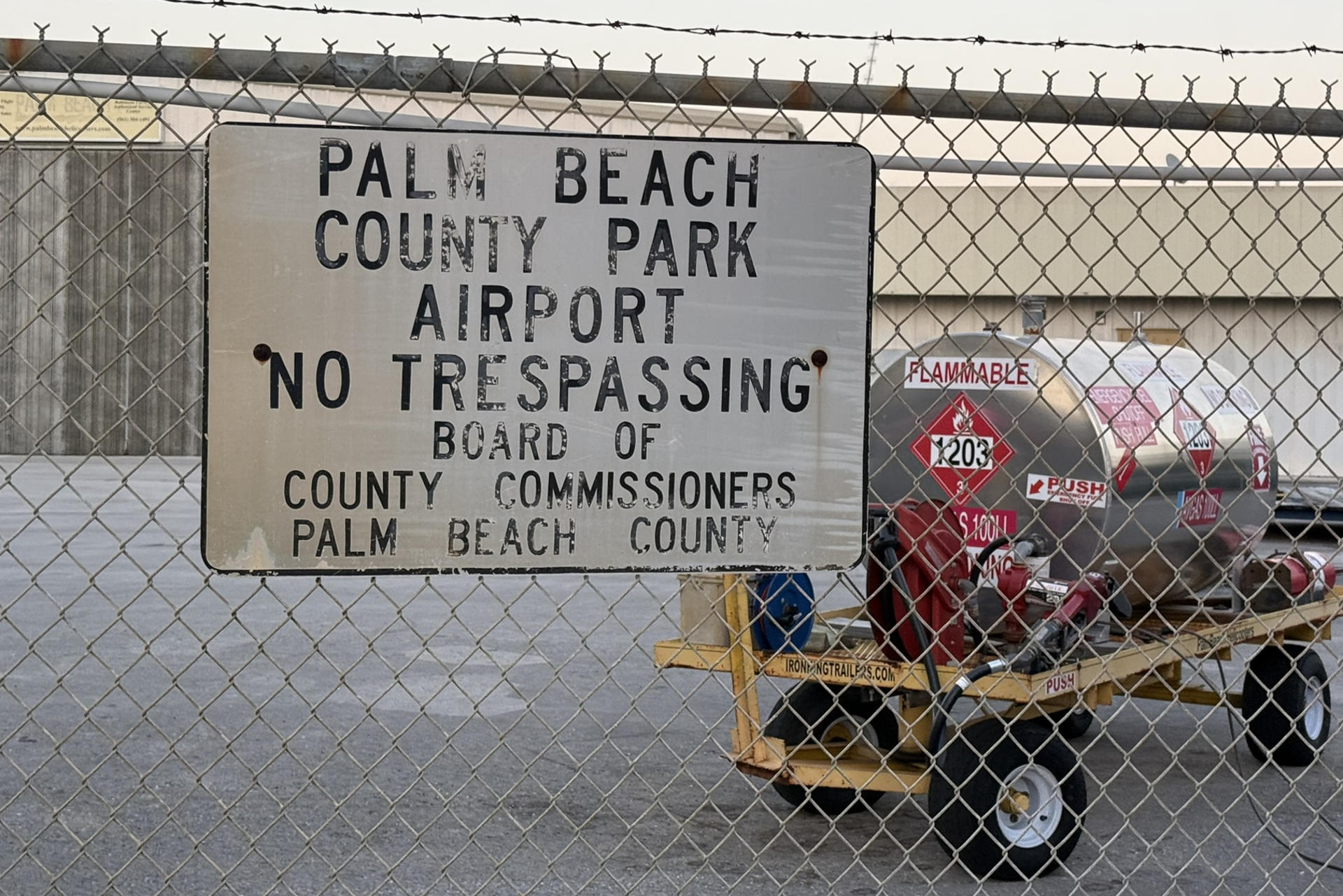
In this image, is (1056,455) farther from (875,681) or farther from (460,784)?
(460,784)

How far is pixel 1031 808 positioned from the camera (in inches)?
186

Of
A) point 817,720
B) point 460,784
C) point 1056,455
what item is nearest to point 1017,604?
point 1056,455

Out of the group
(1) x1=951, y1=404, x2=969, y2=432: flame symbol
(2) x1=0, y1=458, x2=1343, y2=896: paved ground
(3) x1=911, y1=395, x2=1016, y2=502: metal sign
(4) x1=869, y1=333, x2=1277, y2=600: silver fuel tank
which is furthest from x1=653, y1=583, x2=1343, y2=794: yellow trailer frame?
(1) x1=951, y1=404, x2=969, y2=432: flame symbol

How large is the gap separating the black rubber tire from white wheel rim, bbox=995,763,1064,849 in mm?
620

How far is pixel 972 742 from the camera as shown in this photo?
466 centimetres

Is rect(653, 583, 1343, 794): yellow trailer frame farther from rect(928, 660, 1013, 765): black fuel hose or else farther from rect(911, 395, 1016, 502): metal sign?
rect(911, 395, 1016, 502): metal sign

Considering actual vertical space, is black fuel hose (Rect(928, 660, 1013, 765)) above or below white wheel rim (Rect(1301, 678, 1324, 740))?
above

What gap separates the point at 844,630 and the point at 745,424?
2.41 metres

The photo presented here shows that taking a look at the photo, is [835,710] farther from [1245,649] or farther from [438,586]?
[438,586]

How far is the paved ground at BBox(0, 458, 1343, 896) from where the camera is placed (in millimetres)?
4465

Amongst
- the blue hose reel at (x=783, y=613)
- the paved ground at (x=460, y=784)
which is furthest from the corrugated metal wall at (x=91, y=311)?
the blue hose reel at (x=783, y=613)

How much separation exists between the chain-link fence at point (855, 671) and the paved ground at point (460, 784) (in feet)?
0.09

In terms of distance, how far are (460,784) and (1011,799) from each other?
2.22 m

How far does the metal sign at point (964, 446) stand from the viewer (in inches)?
218
